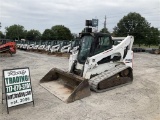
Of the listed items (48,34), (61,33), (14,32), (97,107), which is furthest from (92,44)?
(14,32)

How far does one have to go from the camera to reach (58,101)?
598 cm

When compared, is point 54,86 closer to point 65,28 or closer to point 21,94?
point 21,94

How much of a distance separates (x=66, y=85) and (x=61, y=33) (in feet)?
225

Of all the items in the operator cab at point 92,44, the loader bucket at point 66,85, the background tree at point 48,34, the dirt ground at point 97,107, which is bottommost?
the dirt ground at point 97,107

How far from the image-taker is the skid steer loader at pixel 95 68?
22.8 feet

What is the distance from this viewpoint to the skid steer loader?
6.96m

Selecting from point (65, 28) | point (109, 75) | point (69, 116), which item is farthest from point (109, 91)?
point (65, 28)

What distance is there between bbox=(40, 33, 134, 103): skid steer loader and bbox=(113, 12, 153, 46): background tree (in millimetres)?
44315

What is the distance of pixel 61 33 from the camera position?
7475 cm

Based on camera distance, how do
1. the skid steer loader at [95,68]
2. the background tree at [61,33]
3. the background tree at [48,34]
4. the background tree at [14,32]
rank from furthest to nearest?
1. the background tree at [14,32]
2. the background tree at [61,33]
3. the background tree at [48,34]
4. the skid steer loader at [95,68]

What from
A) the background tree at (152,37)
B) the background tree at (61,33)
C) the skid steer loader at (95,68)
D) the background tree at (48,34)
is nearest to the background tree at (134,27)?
the background tree at (152,37)

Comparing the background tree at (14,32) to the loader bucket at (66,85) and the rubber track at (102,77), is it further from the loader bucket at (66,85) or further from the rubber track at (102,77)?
the rubber track at (102,77)

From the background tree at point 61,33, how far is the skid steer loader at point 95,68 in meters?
64.7

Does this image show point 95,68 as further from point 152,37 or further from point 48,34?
point 48,34
